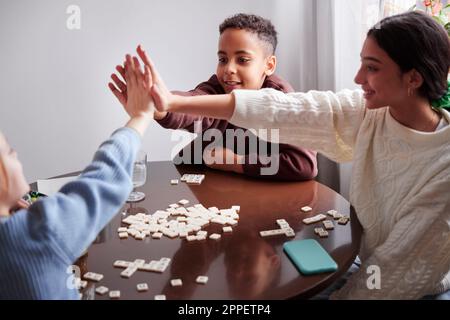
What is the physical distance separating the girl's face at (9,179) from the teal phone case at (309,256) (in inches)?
24.5

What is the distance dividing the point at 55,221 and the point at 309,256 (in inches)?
23.1

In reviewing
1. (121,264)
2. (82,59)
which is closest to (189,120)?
(121,264)

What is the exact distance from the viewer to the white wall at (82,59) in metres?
2.53

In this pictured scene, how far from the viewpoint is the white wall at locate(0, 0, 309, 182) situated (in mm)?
2525

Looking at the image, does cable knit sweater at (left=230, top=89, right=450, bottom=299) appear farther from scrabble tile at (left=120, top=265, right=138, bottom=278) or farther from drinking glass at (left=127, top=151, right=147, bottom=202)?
scrabble tile at (left=120, top=265, right=138, bottom=278)

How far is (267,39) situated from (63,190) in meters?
1.37

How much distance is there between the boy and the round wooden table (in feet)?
0.30

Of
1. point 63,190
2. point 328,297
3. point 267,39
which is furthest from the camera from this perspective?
point 267,39

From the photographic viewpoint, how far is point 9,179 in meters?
0.87

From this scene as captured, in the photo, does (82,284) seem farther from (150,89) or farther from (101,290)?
(150,89)

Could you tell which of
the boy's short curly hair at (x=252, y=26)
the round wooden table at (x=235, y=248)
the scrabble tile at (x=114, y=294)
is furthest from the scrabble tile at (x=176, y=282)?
the boy's short curly hair at (x=252, y=26)
